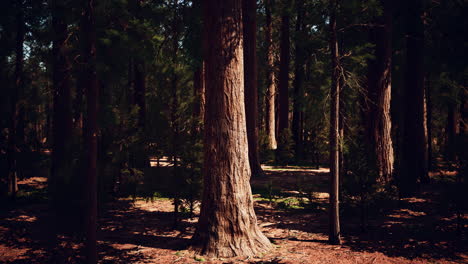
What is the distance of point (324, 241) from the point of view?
7312mm

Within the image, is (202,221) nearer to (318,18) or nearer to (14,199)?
(318,18)

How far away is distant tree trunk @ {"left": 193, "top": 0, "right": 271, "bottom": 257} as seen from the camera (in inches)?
256

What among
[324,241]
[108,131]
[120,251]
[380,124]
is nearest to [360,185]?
[324,241]

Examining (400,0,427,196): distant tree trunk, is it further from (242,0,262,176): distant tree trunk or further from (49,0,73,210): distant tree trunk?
(49,0,73,210): distant tree trunk

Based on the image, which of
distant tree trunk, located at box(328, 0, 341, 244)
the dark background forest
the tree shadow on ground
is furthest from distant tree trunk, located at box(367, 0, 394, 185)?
distant tree trunk, located at box(328, 0, 341, 244)

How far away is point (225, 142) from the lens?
256 inches

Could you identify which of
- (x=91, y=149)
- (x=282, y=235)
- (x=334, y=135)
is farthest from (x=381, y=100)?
(x=91, y=149)

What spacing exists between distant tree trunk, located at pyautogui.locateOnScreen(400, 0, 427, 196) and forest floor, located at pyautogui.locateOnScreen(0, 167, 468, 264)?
1.43 m

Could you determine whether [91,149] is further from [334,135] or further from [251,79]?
[251,79]

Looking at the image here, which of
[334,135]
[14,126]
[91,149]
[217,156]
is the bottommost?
[217,156]

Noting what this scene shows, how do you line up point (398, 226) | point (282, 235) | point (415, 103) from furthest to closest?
point (415, 103), point (398, 226), point (282, 235)

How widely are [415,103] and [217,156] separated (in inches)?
344

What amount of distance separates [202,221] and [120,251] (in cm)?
182

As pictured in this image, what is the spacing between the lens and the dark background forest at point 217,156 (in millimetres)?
6504
